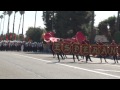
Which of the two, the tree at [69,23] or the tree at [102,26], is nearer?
Answer: the tree at [69,23]

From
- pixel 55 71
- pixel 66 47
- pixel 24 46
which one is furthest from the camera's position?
pixel 24 46

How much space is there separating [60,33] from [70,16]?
3.93 meters

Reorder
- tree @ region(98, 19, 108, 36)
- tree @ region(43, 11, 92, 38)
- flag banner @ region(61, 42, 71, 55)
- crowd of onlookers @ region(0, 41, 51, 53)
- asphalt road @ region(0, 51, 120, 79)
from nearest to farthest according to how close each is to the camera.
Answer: asphalt road @ region(0, 51, 120, 79), flag banner @ region(61, 42, 71, 55), crowd of onlookers @ region(0, 41, 51, 53), tree @ region(43, 11, 92, 38), tree @ region(98, 19, 108, 36)

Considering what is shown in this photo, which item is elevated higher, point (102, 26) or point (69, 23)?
point (69, 23)

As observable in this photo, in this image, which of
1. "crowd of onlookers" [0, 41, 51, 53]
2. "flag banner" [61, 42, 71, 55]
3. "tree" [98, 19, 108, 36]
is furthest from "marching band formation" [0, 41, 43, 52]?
"flag banner" [61, 42, 71, 55]

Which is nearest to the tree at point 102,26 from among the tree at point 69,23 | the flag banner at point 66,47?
the tree at point 69,23

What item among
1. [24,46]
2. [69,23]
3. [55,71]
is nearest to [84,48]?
[55,71]

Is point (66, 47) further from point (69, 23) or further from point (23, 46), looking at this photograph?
point (69, 23)

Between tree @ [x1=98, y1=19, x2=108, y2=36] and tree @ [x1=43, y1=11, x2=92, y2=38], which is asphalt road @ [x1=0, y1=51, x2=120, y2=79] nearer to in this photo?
tree @ [x1=43, y1=11, x2=92, y2=38]

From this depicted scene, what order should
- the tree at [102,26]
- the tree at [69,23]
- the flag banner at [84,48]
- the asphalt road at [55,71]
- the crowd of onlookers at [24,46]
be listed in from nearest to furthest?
the asphalt road at [55,71], the flag banner at [84,48], the crowd of onlookers at [24,46], the tree at [69,23], the tree at [102,26]

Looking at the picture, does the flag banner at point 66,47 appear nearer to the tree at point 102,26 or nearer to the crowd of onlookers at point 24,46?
the crowd of onlookers at point 24,46

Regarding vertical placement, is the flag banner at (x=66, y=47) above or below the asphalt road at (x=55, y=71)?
above
